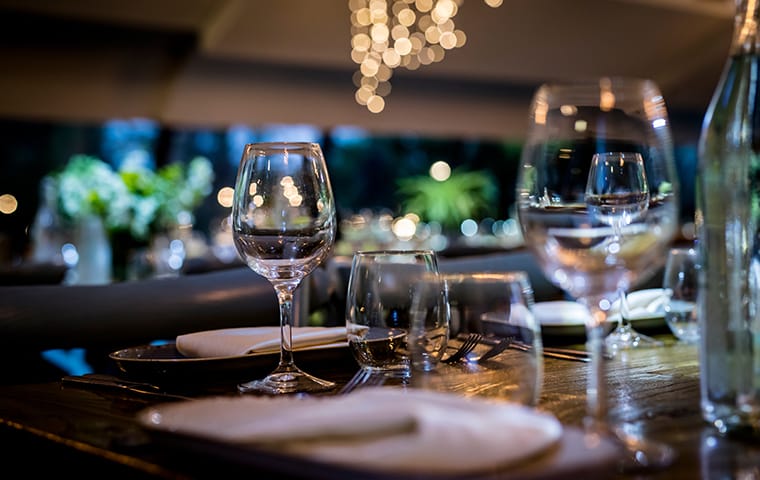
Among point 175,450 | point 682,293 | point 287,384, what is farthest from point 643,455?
point 682,293

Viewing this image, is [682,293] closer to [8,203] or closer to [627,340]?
[627,340]

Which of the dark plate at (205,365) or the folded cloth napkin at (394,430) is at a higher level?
the folded cloth napkin at (394,430)

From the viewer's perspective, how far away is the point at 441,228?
29.6 feet

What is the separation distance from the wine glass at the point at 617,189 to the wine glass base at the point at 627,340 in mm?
393

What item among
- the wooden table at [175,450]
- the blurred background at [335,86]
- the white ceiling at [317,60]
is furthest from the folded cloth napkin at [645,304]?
the white ceiling at [317,60]

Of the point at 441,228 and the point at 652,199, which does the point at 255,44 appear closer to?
the point at 441,228

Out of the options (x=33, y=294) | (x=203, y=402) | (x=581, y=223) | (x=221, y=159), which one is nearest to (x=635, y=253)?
(x=581, y=223)

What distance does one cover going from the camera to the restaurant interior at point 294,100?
19.3 ft

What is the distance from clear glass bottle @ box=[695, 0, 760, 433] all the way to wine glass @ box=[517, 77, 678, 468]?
0.08 m

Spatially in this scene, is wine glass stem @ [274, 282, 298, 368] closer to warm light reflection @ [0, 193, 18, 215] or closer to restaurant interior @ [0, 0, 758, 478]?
restaurant interior @ [0, 0, 758, 478]

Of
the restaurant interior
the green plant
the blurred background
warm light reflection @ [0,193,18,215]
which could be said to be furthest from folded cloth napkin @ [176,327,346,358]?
the green plant

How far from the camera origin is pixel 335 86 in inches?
326

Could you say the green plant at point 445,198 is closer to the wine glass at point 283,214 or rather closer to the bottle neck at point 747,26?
the wine glass at point 283,214

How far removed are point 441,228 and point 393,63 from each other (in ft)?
8.42
